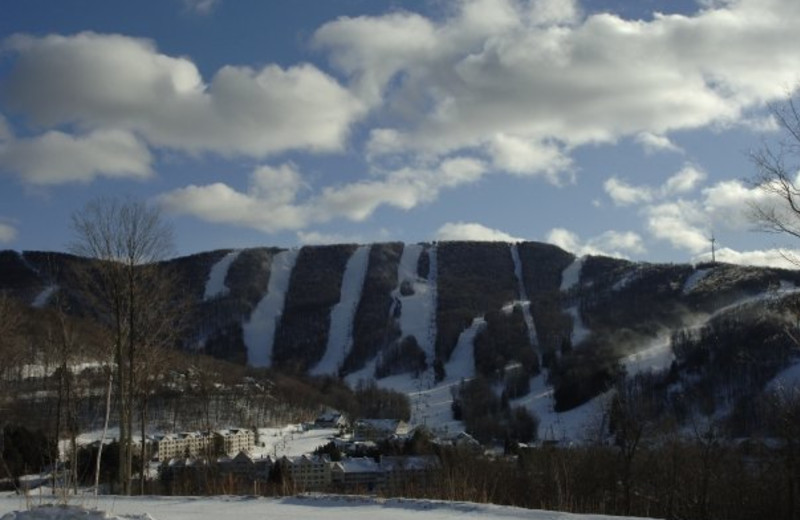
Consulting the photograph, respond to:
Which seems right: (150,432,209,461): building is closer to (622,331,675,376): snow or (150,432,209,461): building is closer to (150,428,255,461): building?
(150,428,255,461): building

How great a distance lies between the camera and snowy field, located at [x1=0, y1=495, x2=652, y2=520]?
8180 mm

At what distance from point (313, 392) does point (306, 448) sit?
56070 millimetres

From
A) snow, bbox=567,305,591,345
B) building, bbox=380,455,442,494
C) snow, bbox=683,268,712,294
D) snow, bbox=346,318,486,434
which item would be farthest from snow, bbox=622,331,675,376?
building, bbox=380,455,442,494

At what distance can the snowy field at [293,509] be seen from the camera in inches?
322

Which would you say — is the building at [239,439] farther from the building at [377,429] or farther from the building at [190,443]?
the building at [377,429]

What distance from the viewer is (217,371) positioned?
118062 mm

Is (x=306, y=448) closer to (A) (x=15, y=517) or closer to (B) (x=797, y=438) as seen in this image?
(B) (x=797, y=438)

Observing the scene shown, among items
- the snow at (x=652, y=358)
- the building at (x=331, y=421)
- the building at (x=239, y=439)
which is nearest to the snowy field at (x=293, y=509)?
the building at (x=239, y=439)

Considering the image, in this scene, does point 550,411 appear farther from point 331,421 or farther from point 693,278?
point 693,278

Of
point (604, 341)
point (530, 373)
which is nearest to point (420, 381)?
point (530, 373)

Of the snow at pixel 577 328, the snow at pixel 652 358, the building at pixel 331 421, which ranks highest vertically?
the snow at pixel 577 328

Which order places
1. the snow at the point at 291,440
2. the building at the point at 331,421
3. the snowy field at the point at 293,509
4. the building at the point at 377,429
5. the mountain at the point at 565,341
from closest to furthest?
the snowy field at the point at 293,509, the snow at the point at 291,440, the mountain at the point at 565,341, the building at the point at 377,429, the building at the point at 331,421

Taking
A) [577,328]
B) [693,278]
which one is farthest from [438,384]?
[693,278]

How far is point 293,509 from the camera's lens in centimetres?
963
